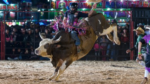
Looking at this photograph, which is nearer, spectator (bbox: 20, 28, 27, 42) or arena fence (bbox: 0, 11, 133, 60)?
spectator (bbox: 20, 28, 27, 42)

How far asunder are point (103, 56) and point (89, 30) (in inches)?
208

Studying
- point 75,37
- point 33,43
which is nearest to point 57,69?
point 75,37

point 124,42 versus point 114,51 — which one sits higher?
point 124,42

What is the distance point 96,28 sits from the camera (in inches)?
249

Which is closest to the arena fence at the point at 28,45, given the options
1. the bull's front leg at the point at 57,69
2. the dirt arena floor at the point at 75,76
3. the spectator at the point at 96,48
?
the spectator at the point at 96,48

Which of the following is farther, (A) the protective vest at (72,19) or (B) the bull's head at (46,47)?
(A) the protective vest at (72,19)

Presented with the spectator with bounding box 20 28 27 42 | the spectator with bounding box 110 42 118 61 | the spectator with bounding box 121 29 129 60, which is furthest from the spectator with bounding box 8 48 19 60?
the spectator with bounding box 121 29 129 60

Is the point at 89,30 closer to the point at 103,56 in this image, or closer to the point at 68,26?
the point at 68,26

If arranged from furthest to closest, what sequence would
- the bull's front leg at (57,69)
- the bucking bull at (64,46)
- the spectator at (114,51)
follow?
the spectator at (114,51)
the bull's front leg at (57,69)
the bucking bull at (64,46)

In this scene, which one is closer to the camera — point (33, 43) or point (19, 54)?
point (33, 43)

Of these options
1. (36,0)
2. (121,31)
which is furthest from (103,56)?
(36,0)

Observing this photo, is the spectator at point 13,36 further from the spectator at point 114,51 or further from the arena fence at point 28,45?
the spectator at point 114,51

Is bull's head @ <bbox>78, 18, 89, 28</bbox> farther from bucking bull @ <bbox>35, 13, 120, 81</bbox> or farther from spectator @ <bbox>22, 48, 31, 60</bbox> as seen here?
spectator @ <bbox>22, 48, 31, 60</bbox>

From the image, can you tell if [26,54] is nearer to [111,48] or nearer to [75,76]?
[111,48]
